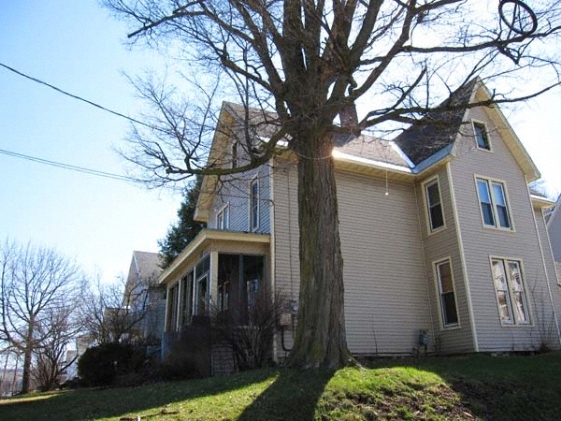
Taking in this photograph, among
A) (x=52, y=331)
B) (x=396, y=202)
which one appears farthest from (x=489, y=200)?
(x=52, y=331)

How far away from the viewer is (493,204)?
1577 centimetres

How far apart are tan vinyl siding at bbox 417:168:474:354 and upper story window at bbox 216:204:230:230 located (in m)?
6.55

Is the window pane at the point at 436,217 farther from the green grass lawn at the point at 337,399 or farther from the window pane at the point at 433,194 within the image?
the green grass lawn at the point at 337,399

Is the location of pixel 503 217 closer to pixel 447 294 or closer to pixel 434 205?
pixel 434 205

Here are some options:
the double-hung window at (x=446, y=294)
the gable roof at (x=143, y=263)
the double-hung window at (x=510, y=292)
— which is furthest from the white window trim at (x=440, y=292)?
the gable roof at (x=143, y=263)

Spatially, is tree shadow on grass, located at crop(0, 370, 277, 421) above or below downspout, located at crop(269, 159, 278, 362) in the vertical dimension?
below

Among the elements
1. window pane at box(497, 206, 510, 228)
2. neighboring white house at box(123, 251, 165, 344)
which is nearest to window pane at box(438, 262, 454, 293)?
window pane at box(497, 206, 510, 228)

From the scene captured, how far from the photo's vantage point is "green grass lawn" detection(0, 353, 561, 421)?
6383mm

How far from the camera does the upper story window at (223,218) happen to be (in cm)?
1794

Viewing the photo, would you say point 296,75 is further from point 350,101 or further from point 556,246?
point 556,246

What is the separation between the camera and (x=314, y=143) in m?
9.49

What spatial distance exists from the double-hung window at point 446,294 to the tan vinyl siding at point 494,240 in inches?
26.6

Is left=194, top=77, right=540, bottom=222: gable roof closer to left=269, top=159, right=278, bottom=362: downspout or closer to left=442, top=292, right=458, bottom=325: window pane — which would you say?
left=269, top=159, right=278, bottom=362: downspout

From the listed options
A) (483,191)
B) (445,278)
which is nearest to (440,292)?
(445,278)
